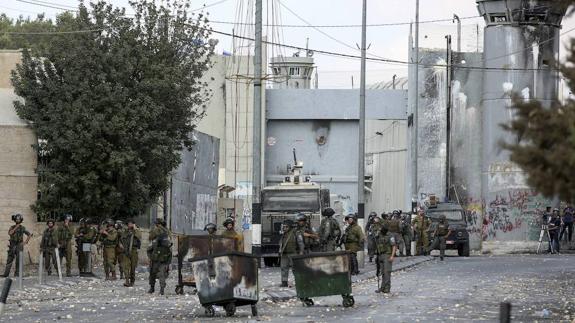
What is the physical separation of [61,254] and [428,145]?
31.7 meters

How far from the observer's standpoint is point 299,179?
137ft

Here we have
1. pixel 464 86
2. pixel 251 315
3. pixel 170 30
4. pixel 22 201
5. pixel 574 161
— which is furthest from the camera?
pixel 464 86

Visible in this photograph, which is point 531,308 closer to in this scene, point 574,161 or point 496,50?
point 574,161

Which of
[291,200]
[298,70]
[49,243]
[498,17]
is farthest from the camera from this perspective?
[298,70]

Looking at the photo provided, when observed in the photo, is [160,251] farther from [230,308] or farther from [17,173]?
[17,173]

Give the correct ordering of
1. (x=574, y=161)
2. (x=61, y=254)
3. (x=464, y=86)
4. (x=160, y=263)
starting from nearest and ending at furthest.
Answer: (x=574, y=161), (x=160, y=263), (x=61, y=254), (x=464, y=86)

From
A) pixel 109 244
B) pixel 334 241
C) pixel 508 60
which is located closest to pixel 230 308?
pixel 334 241

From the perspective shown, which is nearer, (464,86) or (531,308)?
(531,308)

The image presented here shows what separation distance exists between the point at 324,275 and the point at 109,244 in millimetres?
12158

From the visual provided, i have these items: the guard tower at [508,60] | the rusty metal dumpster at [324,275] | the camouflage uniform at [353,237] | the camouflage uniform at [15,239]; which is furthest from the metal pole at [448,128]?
the rusty metal dumpster at [324,275]

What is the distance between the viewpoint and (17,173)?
135 feet

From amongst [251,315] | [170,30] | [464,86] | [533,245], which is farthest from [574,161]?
[464,86]

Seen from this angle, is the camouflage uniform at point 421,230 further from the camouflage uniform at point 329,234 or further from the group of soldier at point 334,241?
the camouflage uniform at point 329,234

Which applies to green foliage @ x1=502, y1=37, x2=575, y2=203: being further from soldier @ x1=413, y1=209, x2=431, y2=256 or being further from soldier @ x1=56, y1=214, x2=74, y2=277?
soldier @ x1=413, y1=209, x2=431, y2=256
